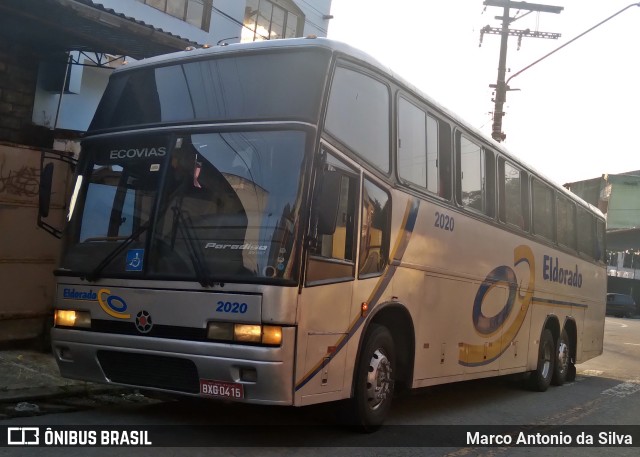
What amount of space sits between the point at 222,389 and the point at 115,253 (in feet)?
4.84

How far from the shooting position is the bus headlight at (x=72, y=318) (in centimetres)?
617

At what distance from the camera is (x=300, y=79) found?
595 cm

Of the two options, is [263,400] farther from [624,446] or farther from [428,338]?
[624,446]

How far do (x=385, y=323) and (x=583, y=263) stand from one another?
8.33m

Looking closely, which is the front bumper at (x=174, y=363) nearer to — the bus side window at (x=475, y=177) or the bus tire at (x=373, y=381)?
the bus tire at (x=373, y=381)

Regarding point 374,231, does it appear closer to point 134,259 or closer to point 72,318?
point 134,259

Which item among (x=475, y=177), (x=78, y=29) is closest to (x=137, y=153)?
(x=475, y=177)

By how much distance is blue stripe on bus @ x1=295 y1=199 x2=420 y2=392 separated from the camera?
19.0ft

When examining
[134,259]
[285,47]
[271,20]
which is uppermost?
[271,20]

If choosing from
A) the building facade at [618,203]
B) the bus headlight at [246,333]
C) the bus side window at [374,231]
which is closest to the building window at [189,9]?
the bus side window at [374,231]

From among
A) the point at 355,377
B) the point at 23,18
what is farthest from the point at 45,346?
the point at 355,377

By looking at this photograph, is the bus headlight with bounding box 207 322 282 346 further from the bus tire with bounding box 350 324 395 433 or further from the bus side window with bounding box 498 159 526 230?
the bus side window with bounding box 498 159 526 230

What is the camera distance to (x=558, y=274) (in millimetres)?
12430

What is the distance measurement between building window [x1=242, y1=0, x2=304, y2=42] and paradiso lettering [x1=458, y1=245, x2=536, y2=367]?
10180 millimetres
